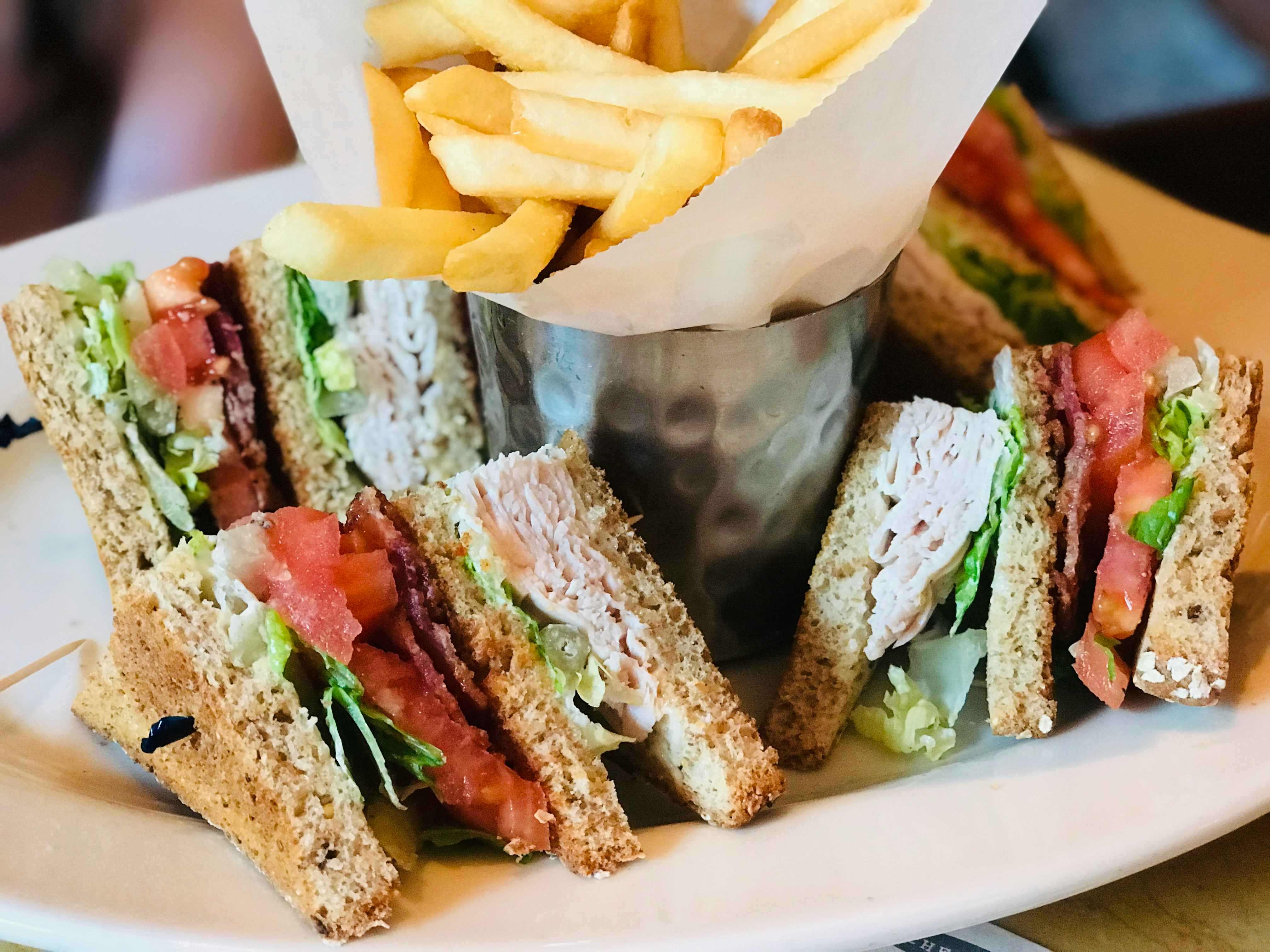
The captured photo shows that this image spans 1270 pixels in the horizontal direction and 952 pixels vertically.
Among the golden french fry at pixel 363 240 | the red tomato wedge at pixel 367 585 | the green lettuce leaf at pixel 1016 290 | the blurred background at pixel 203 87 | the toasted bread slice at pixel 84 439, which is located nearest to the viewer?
the golden french fry at pixel 363 240

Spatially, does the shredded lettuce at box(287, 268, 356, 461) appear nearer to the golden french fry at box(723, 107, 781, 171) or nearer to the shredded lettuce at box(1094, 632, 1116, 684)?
the golden french fry at box(723, 107, 781, 171)

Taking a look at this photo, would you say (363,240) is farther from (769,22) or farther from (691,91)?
(769,22)

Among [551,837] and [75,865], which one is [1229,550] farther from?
[75,865]

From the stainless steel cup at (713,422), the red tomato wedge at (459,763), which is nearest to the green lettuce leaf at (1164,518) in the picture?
the stainless steel cup at (713,422)

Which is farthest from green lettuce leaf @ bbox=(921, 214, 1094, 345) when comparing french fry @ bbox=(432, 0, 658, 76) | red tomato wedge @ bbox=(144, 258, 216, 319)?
red tomato wedge @ bbox=(144, 258, 216, 319)

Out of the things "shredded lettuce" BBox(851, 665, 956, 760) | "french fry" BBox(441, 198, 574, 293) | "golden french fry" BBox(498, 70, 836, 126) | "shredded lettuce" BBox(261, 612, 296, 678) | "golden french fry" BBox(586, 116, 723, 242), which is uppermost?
"golden french fry" BBox(498, 70, 836, 126)

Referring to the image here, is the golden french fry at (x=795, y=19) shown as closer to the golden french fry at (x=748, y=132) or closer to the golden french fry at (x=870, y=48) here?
the golden french fry at (x=870, y=48)

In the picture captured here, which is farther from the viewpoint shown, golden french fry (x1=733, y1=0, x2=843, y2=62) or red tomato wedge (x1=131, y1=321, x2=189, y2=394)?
red tomato wedge (x1=131, y1=321, x2=189, y2=394)
